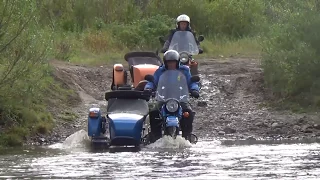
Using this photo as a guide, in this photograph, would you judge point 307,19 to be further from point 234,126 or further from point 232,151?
point 232,151

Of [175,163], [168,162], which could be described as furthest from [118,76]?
[175,163]

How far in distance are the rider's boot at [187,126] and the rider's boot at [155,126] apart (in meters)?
0.45

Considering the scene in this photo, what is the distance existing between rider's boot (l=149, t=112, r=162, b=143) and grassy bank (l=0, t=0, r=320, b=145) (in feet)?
9.93

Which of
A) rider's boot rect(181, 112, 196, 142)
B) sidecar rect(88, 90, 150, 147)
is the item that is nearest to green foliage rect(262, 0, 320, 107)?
rider's boot rect(181, 112, 196, 142)

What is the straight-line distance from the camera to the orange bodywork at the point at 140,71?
19.2 meters

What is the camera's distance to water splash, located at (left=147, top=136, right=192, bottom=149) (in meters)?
15.6

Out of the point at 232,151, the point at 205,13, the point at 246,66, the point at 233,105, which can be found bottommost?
the point at 232,151

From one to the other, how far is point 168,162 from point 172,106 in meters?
2.51

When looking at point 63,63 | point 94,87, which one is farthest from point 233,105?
point 63,63

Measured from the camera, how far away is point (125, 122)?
15.4m

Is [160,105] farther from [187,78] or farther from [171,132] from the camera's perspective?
[187,78]

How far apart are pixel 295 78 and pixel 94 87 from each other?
5939 millimetres

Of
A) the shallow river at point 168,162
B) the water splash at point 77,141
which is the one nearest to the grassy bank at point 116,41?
the water splash at point 77,141

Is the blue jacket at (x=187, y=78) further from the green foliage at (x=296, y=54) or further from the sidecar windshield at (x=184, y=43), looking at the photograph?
the green foliage at (x=296, y=54)
